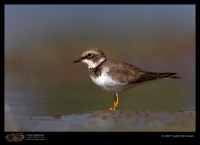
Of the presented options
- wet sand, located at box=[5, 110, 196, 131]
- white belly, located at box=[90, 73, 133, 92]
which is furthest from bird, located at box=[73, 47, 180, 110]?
wet sand, located at box=[5, 110, 196, 131]

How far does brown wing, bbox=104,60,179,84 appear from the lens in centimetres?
1444

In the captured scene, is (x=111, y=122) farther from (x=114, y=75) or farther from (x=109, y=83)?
(x=114, y=75)

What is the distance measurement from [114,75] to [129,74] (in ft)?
1.79

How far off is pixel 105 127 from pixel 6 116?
372cm

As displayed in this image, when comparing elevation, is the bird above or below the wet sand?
above

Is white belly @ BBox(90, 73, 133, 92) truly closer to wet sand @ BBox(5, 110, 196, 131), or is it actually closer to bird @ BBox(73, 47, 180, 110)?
bird @ BBox(73, 47, 180, 110)

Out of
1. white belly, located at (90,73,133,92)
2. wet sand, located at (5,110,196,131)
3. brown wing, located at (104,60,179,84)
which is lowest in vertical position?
wet sand, located at (5,110,196,131)

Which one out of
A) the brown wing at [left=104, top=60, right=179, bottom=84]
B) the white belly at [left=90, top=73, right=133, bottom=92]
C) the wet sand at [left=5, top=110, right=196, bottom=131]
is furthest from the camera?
the brown wing at [left=104, top=60, right=179, bottom=84]

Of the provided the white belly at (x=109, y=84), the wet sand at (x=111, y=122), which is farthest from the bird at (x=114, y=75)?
the wet sand at (x=111, y=122)

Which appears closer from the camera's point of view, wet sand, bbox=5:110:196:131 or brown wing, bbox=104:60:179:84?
wet sand, bbox=5:110:196:131

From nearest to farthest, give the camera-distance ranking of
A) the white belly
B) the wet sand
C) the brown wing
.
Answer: the wet sand < the white belly < the brown wing

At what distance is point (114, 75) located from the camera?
1439cm

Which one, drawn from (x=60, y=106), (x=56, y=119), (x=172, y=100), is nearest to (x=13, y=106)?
(x=60, y=106)

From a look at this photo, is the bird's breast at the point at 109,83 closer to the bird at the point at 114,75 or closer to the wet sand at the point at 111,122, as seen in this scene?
the bird at the point at 114,75
